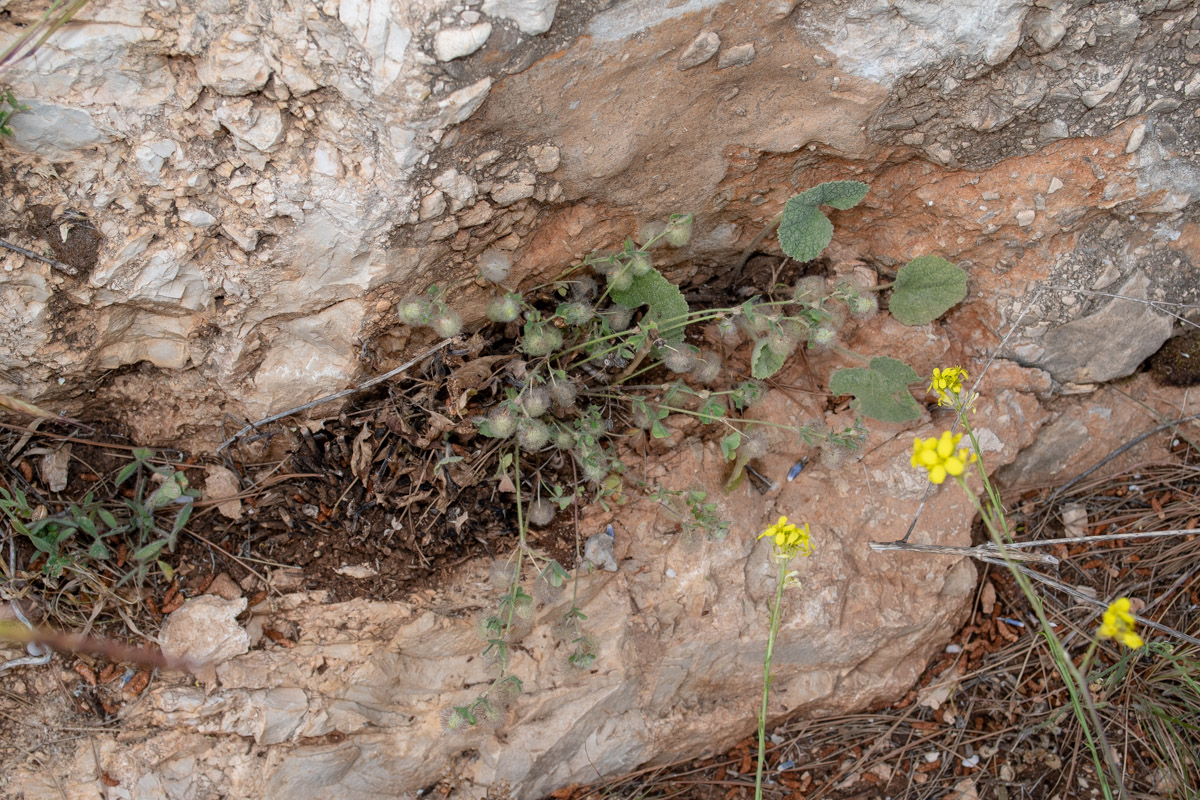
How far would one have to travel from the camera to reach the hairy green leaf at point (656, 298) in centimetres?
263

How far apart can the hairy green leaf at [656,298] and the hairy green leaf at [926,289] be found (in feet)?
2.45

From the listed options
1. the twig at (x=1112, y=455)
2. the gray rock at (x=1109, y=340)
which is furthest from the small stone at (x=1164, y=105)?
the twig at (x=1112, y=455)

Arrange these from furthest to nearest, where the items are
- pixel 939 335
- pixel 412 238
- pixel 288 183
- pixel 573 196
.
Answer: pixel 939 335
pixel 573 196
pixel 412 238
pixel 288 183

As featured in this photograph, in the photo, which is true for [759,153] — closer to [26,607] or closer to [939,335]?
[939,335]

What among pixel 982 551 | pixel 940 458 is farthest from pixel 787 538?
pixel 982 551

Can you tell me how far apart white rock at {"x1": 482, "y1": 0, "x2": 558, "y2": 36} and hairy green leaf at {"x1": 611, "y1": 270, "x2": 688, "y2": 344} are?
0.82 metres

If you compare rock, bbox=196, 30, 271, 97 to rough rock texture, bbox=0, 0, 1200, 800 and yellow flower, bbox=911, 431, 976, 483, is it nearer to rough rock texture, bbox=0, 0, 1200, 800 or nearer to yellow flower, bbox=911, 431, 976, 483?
rough rock texture, bbox=0, 0, 1200, 800

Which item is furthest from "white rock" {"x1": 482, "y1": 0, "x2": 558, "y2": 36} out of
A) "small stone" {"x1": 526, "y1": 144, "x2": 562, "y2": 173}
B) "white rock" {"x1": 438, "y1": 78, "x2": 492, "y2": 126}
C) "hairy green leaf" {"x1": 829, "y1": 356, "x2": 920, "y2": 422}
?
"hairy green leaf" {"x1": 829, "y1": 356, "x2": 920, "y2": 422}

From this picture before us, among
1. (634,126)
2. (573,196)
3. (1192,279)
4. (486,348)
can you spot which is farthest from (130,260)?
(1192,279)

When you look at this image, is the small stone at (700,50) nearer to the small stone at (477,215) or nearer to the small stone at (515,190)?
the small stone at (515,190)

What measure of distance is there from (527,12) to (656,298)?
0.95 m

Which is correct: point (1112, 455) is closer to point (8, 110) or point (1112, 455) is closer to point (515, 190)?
point (515, 190)

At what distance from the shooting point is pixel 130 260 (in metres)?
2.20

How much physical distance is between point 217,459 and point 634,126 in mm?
1645
